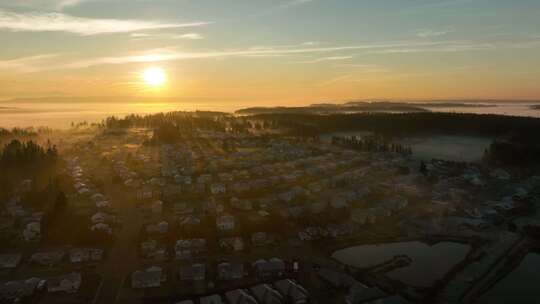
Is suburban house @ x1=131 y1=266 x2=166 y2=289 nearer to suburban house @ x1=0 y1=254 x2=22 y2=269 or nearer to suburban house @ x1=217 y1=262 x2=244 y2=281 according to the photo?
suburban house @ x1=217 y1=262 x2=244 y2=281

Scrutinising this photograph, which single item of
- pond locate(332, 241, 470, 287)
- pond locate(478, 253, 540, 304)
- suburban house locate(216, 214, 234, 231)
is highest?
suburban house locate(216, 214, 234, 231)

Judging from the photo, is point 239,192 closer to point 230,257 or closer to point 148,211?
point 148,211

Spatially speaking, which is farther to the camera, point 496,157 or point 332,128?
point 332,128

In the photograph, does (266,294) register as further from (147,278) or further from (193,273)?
(147,278)

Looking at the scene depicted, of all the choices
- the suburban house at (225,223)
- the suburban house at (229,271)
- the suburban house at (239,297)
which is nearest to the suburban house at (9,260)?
the suburban house at (229,271)

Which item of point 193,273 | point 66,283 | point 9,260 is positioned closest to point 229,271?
point 193,273

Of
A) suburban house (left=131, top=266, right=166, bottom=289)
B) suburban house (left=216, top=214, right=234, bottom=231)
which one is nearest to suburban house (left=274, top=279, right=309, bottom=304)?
suburban house (left=131, top=266, right=166, bottom=289)

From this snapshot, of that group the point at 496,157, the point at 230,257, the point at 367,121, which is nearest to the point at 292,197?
the point at 230,257
